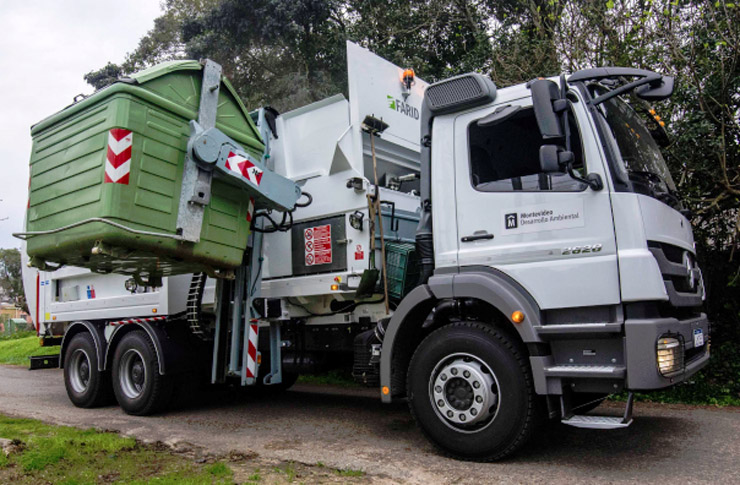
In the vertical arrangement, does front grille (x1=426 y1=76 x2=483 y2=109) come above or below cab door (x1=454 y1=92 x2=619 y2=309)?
above

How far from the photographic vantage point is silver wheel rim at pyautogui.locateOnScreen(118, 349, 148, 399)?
245 inches

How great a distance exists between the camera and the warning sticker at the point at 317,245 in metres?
5.07

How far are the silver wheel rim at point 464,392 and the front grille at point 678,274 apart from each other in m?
1.20

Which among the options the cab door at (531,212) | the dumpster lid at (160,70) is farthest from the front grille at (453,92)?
the dumpster lid at (160,70)

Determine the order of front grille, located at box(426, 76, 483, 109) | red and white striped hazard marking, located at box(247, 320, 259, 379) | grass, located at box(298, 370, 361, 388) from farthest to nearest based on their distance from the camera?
grass, located at box(298, 370, 361, 388)
red and white striped hazard marking, located at box(247, 320, 259, 379)
front grille, located at box(426, 76, 483, 109)

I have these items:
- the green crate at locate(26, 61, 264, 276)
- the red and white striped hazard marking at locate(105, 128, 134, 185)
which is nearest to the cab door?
the green crate at locate(26, 61, 264, 276)

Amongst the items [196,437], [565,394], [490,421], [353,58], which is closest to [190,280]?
[196,437]

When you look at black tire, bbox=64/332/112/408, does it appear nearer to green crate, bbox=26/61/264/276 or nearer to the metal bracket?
green crate, bbox=26/61/264/276

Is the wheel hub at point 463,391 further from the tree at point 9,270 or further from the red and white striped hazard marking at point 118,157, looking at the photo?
the tree at point 9,270

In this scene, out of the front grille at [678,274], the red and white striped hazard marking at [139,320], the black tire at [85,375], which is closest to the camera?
the front grille at [678,274]

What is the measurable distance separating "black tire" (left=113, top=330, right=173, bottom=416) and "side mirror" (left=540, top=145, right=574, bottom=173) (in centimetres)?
438

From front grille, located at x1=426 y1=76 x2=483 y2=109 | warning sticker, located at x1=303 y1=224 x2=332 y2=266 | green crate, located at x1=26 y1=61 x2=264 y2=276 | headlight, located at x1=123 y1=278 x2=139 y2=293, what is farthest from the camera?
headlight, located at x1=123 y1=278 x2=139 y2=293

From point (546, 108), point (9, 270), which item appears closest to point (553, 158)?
point (546, 108)

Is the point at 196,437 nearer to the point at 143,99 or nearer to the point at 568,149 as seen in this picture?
the point at 143,99
